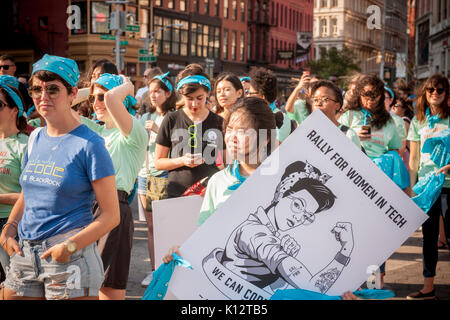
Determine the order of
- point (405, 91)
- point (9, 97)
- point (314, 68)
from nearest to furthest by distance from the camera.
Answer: point (9, 97)
point (405, 91)
point (314, 68)

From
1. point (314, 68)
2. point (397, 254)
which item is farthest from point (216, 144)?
point (314, 68)

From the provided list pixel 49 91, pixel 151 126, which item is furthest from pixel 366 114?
pixel 49 91

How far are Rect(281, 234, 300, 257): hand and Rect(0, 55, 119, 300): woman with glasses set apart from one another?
881 millimetres

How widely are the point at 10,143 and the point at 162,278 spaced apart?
1910 millimetres

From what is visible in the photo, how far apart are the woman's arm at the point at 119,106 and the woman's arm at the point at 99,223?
3.42ft

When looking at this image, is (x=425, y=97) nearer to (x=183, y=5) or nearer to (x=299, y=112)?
(x=299, y=112)

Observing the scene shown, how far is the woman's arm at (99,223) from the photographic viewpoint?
2881mm

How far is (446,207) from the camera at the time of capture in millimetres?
6012

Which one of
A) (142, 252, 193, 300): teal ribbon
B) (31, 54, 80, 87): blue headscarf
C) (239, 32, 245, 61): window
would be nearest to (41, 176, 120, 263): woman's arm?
(142, 252, 193, 300): teal ribbon

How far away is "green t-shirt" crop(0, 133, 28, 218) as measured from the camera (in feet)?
13.4

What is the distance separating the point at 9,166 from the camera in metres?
4.09

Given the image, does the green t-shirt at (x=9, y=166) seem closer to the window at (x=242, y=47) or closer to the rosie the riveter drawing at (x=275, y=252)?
the rosie the riveter drawing at (x=275, y=252)

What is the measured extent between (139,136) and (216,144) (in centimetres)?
133
